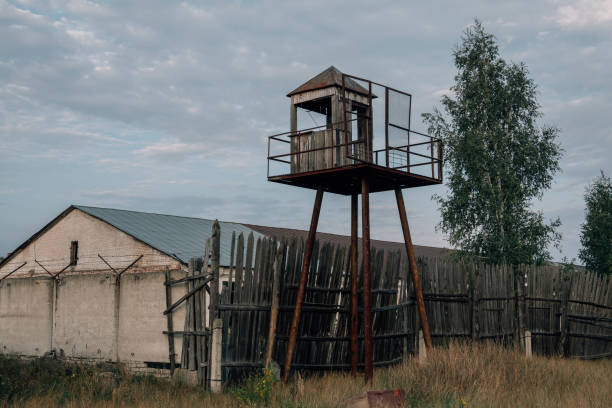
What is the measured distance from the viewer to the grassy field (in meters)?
10.6

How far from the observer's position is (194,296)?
14.1 m

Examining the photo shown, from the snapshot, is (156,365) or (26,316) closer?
(156,365)

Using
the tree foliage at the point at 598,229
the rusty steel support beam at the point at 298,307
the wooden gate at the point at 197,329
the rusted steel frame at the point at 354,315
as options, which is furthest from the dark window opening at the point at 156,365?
the tree foliage at the point at 598,229

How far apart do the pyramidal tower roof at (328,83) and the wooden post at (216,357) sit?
5.82m

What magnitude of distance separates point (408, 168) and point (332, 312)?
12.1ft

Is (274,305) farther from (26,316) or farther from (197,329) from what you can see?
(26,316)

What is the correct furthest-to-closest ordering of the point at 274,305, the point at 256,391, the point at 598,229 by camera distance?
the point at 598,229
the point at 274,305
the point at 256,391

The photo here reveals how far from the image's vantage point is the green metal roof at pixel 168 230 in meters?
25.1

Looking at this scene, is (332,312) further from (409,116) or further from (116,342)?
(116,342)

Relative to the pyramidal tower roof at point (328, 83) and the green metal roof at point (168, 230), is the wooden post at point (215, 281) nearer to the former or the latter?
the pyramidal tower roof at point (328, 83)

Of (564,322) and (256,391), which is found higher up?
(564,322)

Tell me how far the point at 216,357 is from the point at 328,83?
6480mm

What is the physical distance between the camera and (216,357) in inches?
490

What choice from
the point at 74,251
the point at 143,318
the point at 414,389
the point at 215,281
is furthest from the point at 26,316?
the point at 414,389
